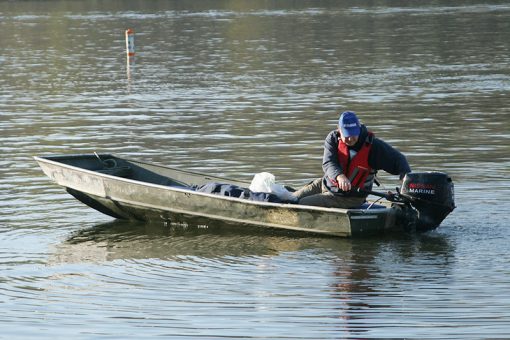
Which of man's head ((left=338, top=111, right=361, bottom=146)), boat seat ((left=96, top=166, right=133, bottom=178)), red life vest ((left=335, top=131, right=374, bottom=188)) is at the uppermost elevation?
man's head ((left=338, top=111, right=361, bottom=146))

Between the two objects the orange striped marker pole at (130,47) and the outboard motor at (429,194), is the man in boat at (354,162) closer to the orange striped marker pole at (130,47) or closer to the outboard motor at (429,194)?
the outboard motor at (429,194)

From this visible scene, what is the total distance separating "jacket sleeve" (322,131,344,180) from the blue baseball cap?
0.23 m

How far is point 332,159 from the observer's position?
14953mm

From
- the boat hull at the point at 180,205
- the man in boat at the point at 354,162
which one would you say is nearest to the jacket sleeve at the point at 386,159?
the man in boat at the point at 354,162

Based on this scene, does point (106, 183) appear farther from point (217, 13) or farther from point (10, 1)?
point (10, 1)

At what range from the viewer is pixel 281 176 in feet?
63.6

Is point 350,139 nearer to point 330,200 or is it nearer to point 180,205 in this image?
point 330,200

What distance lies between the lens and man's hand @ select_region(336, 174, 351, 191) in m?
14.7

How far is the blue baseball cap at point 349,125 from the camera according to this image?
1468 centimetres

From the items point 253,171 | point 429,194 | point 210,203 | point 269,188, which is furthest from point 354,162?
point 253,171

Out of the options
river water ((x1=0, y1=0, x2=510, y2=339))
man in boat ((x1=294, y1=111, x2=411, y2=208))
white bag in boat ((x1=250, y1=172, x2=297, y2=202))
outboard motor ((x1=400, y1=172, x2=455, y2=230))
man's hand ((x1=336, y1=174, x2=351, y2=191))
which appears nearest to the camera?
river water ((x1=0, y1=0, x2=510, y2=339))

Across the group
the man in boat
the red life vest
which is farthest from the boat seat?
the red life vest

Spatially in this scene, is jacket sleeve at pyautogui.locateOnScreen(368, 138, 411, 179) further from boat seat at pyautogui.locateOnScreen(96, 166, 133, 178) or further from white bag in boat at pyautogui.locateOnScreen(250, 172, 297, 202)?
boat seat at pyautogui.locateOnScreen(96, 166, 133, 178)

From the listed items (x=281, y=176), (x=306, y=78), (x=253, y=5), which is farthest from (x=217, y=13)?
(x=281, y=176)
